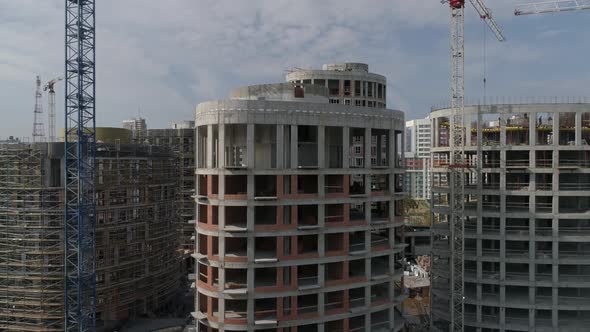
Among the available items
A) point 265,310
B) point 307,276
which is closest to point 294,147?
point 307,276

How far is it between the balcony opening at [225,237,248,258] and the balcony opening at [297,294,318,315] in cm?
592

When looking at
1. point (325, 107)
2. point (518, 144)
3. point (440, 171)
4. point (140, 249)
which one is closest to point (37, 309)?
point (140, 249)

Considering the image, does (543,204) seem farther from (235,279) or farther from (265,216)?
(235,279)

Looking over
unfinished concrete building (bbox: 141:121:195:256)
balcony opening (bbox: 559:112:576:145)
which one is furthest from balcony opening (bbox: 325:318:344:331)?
unfinished concrete building (bbox: 141:121:195:256)

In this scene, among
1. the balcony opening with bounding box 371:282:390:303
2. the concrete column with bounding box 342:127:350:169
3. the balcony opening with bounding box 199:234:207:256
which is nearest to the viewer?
the concrete column with bounding box 342:127:350:169

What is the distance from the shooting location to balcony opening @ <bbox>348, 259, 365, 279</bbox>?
1431 inches

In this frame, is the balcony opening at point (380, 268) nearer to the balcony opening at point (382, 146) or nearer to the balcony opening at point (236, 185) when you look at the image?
the balcony opening at point (382, 146)

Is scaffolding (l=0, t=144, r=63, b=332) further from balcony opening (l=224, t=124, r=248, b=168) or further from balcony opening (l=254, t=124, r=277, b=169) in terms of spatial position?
balcony opening (l=254, t=124, r=277, b=169)

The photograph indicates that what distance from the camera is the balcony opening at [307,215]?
34.2m

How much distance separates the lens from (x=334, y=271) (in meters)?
35.5

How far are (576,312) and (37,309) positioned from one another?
56944mm

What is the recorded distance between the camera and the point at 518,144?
47.3 meters

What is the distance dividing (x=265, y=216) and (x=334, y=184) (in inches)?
240

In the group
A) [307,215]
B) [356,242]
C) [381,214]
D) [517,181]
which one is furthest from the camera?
[517,181]
